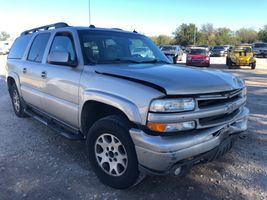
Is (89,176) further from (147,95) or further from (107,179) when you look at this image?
(147,95)

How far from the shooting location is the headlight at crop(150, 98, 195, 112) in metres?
2.89

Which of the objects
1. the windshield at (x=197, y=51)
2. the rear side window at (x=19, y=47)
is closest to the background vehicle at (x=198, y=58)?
the windshield at (x=197, y=51)

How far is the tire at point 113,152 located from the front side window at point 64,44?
46.7 inches

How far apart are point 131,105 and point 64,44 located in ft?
6.38

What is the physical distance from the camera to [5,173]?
3.90 m

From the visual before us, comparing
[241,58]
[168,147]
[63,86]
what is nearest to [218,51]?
[241,58]

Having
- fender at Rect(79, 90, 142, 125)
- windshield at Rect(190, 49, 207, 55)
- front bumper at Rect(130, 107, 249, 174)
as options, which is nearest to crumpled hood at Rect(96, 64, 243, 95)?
fender at Rect(79, 90, 142, 125)

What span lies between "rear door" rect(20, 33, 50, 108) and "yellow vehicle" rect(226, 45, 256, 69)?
17.4 metres

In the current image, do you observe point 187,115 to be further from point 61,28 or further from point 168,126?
point 61,28

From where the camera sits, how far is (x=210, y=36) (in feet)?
274

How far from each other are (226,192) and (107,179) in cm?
138

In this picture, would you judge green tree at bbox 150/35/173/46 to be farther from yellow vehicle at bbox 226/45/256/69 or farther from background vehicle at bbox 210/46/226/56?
yellow vehicle at bbox 226/45/256/69

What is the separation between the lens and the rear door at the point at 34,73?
16.3 feet

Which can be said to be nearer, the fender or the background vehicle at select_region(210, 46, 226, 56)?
the fender
